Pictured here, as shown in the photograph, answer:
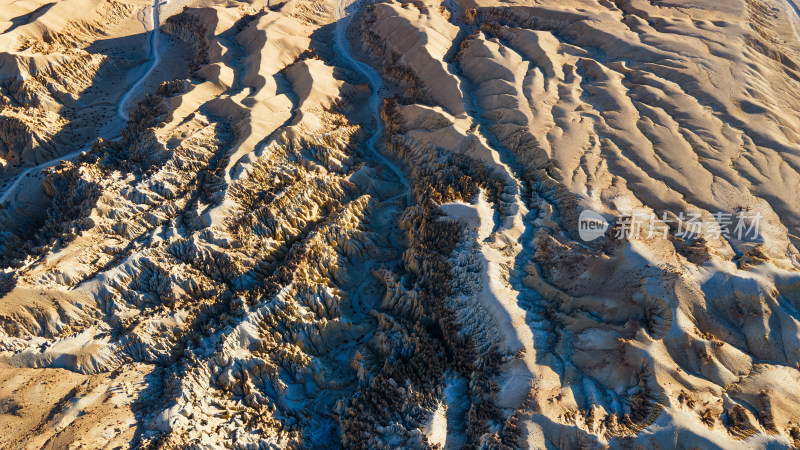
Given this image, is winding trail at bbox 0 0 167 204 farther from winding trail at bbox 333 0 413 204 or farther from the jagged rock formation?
winding trail at bbox 333 0 413 204

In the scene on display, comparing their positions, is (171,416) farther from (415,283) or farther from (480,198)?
(480,198)

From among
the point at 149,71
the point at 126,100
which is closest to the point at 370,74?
the point at 149,71

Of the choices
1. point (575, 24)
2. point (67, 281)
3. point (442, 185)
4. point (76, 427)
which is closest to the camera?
point (76, 427)

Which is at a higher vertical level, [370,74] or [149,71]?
[370,74]

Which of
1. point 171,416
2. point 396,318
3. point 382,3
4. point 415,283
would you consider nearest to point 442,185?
point 415,283

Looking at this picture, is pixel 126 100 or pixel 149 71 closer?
pixel 126 100

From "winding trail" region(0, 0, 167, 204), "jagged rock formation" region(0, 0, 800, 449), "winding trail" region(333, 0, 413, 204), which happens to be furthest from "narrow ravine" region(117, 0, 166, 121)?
"winding trail" region(333, 0, 413, 204)

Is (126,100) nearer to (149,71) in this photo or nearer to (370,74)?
(149,71)
